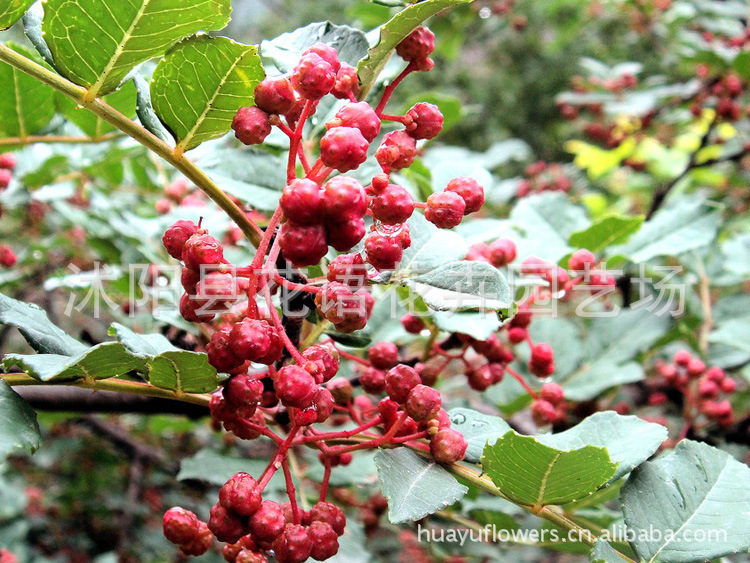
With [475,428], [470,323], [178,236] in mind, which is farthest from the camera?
[470,323]

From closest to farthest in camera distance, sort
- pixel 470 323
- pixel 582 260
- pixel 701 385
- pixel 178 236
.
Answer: pixel 178 236, pixel 470 323, pixel 582 260, pixel 701 385

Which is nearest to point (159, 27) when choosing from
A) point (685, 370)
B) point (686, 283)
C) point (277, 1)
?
point (685, 370)

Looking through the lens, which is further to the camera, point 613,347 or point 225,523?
point 613,347

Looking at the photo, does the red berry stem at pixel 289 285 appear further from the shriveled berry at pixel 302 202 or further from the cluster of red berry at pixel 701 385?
the cluster of red berry at pixel 701 385

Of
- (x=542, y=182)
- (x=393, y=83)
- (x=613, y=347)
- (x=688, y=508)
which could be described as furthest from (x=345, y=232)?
(x=542, y=182)

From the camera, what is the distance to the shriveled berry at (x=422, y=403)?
0.67 m

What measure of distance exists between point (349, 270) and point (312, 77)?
185mm

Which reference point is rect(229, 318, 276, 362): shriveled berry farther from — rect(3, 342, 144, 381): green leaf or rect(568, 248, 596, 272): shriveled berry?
rect(568, 248, 596, 272): shriveled berry

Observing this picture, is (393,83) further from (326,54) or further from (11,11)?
(11,11)

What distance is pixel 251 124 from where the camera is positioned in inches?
25.1

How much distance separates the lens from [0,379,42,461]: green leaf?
57cm

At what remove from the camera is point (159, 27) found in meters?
0.62

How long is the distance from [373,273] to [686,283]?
3.59ft

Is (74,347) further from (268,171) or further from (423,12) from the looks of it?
(423,12)
